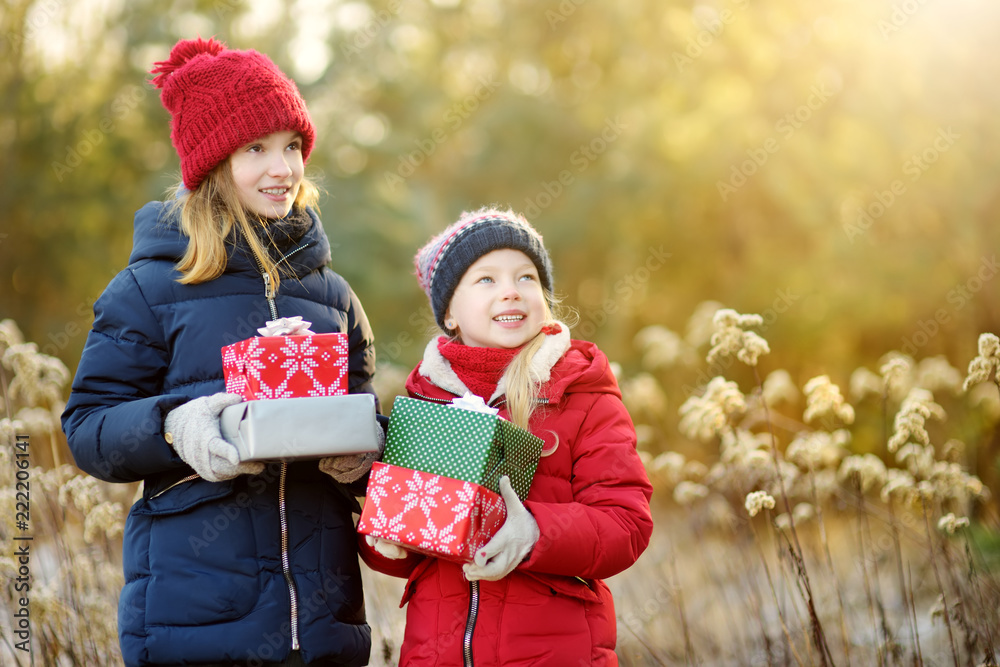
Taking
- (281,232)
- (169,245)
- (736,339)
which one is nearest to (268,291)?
(281,232)

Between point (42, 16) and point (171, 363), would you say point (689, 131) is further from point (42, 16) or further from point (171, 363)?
point (171, 363)

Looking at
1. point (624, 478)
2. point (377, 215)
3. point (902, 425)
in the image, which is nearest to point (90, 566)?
point (624, 478)

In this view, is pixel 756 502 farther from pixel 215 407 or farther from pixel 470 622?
pixel 215 407

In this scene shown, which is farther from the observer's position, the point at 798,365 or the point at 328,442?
the point at 798,365

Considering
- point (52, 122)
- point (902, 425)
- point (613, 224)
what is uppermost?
point (52, 122)

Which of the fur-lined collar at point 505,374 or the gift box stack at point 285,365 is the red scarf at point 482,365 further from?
the gift box stack at point 285,365

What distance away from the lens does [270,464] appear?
2541mm

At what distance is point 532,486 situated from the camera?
2.55 meters

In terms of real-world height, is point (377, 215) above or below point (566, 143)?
below

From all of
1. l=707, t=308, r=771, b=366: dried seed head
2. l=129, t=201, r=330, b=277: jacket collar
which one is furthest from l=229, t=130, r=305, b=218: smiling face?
l=707, t=308, r=771, b=366: dried seed head

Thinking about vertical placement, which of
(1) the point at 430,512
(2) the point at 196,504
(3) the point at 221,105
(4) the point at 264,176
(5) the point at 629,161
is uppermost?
(5) the point at 629,161

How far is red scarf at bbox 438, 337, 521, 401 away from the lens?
8.81ft

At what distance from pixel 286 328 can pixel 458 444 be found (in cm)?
57

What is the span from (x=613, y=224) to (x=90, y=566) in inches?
294
